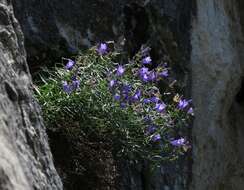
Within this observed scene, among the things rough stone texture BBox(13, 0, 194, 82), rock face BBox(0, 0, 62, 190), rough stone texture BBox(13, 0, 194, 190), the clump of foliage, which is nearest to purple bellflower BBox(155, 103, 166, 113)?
the clump of foliage

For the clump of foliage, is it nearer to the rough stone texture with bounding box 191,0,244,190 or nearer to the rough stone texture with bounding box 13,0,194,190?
the rough stone texture with bounding box 13,0,194,190

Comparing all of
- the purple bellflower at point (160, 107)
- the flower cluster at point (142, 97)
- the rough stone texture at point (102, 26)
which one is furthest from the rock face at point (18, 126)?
the rough stone texture at point (102, 26)

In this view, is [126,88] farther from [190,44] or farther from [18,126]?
[190,44]

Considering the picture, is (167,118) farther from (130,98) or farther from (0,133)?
(0,133)

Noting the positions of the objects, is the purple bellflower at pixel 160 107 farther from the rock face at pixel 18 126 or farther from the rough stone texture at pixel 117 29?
the rock face at pixel 18 126

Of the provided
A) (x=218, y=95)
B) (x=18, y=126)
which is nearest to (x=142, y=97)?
(x=18, y=126)

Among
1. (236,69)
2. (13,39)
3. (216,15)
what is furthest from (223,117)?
(13,39)
